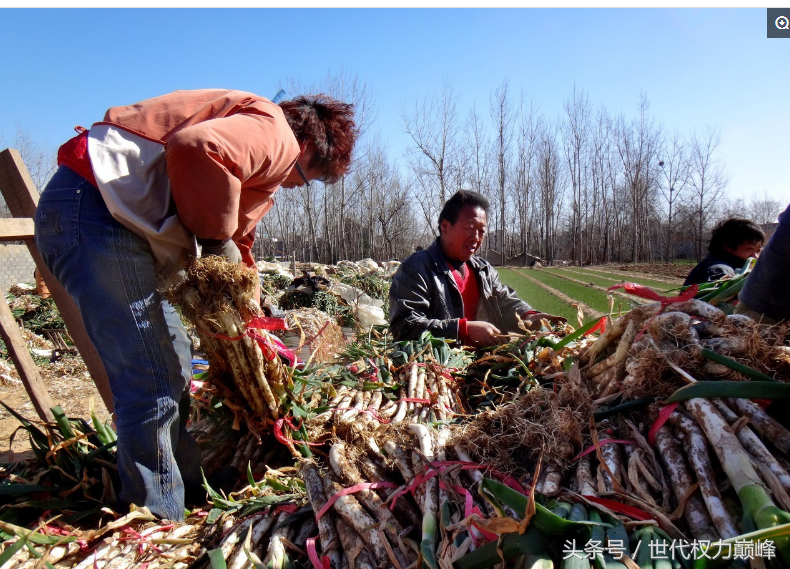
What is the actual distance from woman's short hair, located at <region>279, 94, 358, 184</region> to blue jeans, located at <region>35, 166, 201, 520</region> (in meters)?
0.82

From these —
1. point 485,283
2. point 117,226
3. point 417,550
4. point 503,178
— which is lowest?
point 417,550

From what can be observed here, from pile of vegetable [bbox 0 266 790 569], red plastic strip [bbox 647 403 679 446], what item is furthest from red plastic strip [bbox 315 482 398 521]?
red plastic strip [bbox 647 403 679 446]

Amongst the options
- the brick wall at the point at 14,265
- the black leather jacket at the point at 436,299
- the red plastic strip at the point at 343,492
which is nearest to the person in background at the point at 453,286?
the black leather jacket at the point at 436,299

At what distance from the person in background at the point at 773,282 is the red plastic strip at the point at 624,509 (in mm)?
749

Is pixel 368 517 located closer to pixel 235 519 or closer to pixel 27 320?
pixel 235 519

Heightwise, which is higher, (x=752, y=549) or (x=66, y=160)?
(x=66, y=160)

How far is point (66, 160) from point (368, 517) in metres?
1.54

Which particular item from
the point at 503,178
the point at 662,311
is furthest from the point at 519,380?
the point at 503,178

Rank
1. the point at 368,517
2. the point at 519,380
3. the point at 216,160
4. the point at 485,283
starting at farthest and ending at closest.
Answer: the point at 485,283, the point at 519,380, the point at 216,160, the point at 368,517

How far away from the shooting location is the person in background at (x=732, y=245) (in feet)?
12.6

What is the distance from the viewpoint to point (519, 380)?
2.20 m

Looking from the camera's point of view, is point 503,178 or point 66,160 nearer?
point 66,160

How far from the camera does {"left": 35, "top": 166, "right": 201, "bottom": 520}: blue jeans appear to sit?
63.7 inches

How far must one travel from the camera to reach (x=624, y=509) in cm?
108
